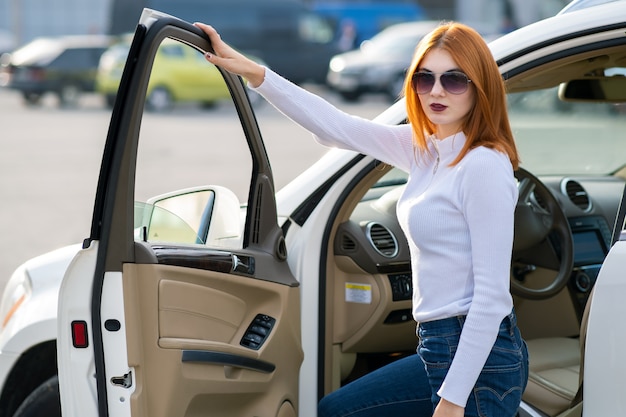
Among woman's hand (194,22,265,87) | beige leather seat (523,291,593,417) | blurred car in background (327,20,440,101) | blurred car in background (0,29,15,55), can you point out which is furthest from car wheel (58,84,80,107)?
woman's hand (194,22,265,87)

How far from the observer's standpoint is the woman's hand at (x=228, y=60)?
271 cm

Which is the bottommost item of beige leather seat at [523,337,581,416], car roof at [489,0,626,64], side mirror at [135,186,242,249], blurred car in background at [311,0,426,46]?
blurred car in background at [311,0,426,46]

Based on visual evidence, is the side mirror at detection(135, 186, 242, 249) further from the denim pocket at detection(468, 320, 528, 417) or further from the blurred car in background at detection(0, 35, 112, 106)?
the blurred car in background at detection(0, 35, 112, 106)

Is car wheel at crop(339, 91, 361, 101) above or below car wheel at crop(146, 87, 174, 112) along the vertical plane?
below

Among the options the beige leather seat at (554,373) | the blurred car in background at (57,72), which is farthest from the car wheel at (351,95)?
the beige leather seat at (554,373)

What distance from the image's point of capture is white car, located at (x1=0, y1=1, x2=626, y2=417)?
245 centimetres

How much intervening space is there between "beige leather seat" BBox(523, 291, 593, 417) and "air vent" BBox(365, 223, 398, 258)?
65 cm

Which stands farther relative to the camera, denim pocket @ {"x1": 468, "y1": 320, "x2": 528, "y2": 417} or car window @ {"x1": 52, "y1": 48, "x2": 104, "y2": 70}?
car window @ {"x1": 52, "y1": 48, "x2": 104, "y2": 70}

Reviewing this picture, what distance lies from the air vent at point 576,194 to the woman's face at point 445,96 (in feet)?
6.76

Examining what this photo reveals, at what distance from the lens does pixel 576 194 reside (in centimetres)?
444

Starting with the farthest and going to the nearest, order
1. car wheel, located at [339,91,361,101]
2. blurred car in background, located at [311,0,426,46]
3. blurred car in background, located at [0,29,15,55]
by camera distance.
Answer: blurred car in background, located at [0,29,15,55] < blurred car in background, located at [311,0,426,46] < car wheel, located at [339,91,361,101]

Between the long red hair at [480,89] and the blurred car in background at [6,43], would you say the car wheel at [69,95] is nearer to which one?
the blurred car in background at [6,43]

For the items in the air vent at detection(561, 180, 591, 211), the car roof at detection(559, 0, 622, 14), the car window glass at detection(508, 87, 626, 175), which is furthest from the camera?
the car window glass at detection(508, 87, 626, 175)

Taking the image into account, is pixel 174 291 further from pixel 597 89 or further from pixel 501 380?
pixel 597 89
